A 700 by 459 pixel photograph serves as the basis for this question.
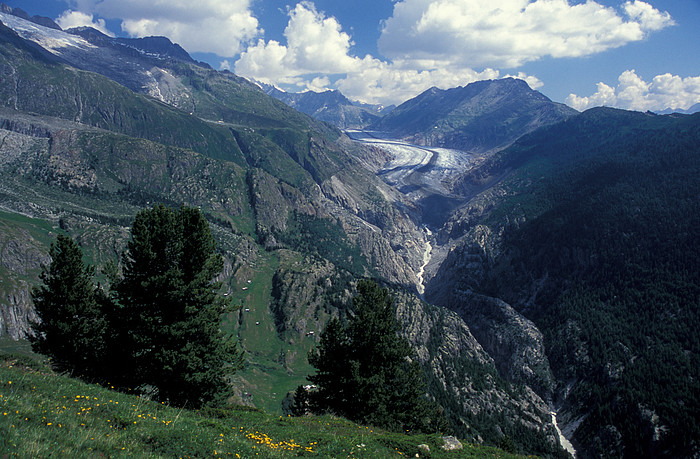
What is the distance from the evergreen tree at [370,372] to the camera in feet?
127

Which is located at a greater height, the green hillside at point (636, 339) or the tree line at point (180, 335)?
the tree line at point (180, 335)

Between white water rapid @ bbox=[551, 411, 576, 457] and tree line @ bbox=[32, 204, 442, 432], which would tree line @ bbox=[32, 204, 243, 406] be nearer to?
tree line @ bbox=[32, 204, 442, 432]

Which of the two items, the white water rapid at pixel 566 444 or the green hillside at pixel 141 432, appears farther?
the white water rapid at pixel 566 444

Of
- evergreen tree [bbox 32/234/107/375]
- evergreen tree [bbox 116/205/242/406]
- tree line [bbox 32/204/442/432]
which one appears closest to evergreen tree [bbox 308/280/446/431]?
tree line [bbox 32/204/442/432]

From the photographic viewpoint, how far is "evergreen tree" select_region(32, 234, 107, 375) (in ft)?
125

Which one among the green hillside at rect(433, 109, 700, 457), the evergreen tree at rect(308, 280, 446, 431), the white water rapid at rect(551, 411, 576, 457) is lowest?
the white water rapid at rect(551, 411, 576, 457)

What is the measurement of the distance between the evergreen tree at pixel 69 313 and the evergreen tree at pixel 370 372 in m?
23.6

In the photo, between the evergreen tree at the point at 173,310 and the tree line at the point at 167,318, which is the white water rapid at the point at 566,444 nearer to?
the tree line at the point at 167,318

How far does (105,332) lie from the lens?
36.9m

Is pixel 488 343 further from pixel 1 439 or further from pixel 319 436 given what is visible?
pixel 1 439

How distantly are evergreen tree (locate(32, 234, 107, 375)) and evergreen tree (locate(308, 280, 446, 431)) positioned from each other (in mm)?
23589

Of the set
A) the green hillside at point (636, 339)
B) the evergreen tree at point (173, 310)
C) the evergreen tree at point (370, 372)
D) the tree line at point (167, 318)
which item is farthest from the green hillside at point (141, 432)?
the green hillside at point (636, 339)

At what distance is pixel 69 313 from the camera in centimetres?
3962

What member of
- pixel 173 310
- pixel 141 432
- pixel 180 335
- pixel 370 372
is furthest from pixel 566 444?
pixel 141 432
